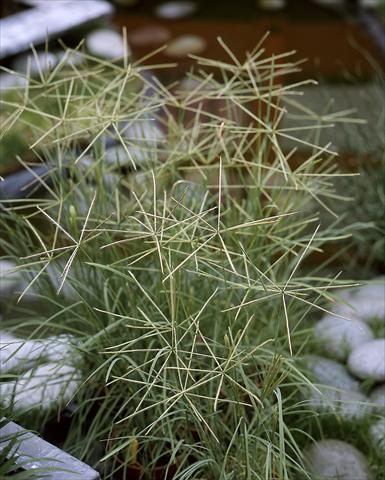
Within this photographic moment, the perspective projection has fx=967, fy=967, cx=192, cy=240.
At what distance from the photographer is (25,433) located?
140 cm

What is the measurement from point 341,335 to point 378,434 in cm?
38

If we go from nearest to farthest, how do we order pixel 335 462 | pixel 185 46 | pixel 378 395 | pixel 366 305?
pixel 335 462 < pixel 378 395 < pixel 366 305 < pixel 185 46

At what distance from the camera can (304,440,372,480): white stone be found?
1.81 metres

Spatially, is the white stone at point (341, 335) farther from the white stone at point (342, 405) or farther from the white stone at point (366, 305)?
the white stone at point (342, 405)

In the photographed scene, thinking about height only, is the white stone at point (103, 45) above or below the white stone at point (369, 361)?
above

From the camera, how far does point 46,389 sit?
1.87 metres

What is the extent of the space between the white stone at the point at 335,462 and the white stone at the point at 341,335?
1.26ft

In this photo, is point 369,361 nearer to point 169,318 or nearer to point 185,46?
point 169,318

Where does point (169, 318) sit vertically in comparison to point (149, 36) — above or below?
above

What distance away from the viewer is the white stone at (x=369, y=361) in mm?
2068

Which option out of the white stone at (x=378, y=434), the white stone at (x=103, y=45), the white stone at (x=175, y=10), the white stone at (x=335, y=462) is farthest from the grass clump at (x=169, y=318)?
the white stone at (x=175, y=10)

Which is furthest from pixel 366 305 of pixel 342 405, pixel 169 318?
pixel 169 318

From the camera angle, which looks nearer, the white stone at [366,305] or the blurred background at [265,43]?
the white stone at [366,305]

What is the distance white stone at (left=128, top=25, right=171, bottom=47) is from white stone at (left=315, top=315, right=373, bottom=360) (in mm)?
2157
